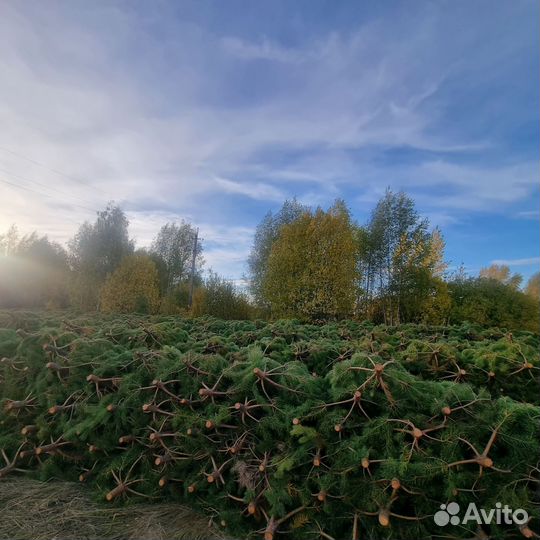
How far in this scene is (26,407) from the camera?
118 inches

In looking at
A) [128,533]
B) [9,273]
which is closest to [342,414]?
[128,533]

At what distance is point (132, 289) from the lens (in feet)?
68.7

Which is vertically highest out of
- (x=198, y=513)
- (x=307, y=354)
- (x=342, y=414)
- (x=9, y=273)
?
(x=9, y=273)

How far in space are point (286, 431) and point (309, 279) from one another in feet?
46.1

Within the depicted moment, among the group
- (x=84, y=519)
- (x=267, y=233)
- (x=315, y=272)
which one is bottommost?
(x=84, y=519)

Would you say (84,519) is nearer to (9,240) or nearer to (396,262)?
(396,262)

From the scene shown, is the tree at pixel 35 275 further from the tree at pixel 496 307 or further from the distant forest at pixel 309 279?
the tree at pixel 496 307

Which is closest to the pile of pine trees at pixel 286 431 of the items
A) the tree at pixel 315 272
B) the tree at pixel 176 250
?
the tree at pixel 315 272

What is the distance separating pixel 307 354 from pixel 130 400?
5.13 feet

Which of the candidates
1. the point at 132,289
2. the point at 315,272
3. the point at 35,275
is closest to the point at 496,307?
the point at 315,272

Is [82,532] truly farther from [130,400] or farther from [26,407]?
[26,407]

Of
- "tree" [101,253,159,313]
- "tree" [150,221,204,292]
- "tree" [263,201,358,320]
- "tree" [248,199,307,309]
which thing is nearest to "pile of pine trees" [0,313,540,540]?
"tree" [263,201,358,320]

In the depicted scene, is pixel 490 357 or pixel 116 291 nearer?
pixel 490 357

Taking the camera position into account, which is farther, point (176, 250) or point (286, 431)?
point (176, 250)
